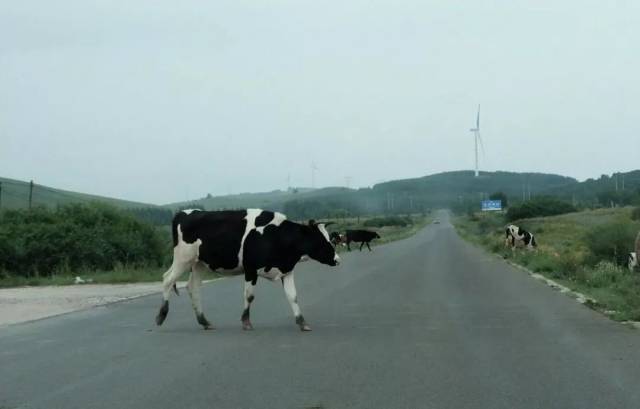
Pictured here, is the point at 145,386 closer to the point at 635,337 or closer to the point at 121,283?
the point at 635,337

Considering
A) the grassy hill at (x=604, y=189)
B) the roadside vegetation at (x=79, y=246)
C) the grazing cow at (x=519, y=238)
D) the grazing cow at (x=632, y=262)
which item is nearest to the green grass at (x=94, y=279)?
the roadside vegetation at (x=79, y=246)

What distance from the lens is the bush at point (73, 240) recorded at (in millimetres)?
34188

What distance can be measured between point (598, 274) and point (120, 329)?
13.7 m

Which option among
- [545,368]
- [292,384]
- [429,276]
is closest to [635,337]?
[545,368]

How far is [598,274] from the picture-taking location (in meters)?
23.1

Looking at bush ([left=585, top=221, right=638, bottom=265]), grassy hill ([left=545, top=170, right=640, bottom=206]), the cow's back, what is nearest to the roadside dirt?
the cow's back

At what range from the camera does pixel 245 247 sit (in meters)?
14.0

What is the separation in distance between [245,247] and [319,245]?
1409 mm

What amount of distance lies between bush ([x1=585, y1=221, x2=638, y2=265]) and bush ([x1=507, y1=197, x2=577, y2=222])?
86428 millimetres

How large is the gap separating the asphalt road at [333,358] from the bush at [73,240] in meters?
16.4

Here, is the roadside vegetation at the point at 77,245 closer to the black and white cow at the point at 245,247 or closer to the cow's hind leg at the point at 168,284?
the cow's hind leg at the point at 168,284

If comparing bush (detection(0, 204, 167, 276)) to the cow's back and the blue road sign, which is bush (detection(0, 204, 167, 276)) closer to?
the cow's back

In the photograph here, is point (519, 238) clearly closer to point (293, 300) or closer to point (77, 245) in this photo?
point (77, 245)

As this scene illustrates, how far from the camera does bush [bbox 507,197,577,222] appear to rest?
11962 centimetres
